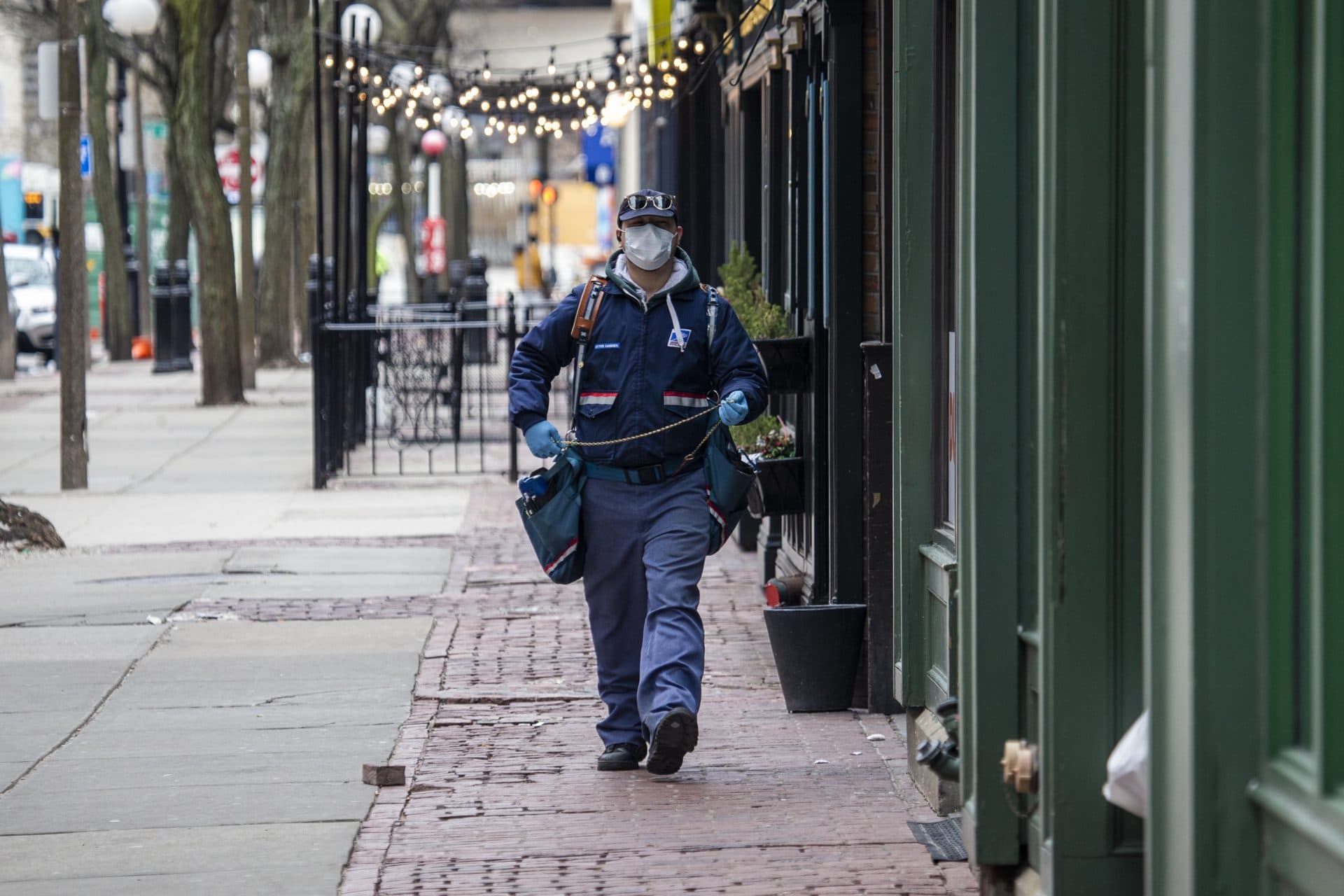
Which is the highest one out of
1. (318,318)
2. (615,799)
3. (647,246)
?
(647,246)

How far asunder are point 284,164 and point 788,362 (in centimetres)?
2018

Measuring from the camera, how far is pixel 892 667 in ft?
23.9

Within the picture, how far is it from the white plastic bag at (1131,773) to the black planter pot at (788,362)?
4265 mm

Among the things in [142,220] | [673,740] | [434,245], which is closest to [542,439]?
[673,740]

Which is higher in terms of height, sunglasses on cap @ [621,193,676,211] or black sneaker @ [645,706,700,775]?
sunglasses on cap @ [621,193,676,211]

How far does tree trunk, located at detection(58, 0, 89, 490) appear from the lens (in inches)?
595

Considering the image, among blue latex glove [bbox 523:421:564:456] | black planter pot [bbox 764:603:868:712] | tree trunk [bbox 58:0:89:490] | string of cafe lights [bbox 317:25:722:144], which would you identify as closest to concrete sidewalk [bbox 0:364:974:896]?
black planter pot [bbox 764:603:868:712]

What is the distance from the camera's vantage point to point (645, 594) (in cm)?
666

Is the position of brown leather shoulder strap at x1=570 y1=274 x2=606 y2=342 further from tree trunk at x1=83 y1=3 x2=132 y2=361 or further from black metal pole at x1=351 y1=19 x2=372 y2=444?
tree trunk at x1=83 y1=3 x2=132 y2=361

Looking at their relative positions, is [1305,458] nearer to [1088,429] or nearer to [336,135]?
[1088,429]

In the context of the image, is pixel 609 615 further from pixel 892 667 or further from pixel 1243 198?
pixel 1243 198

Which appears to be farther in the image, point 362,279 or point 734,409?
point 362,279

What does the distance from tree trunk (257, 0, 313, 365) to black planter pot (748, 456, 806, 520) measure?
762 inches

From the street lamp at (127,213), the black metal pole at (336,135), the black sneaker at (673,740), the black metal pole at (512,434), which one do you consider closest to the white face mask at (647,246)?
the black sneaker at (673,740)
